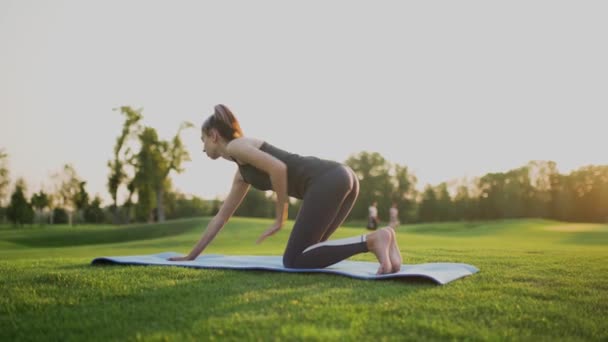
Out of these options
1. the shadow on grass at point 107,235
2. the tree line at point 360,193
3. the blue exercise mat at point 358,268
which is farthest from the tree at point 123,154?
the blue exercise mat at point 358,268

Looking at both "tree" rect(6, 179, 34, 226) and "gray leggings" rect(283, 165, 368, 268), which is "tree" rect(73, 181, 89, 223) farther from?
"gray leggings" rect(283, 165, 368, 268)

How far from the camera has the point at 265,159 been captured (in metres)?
4.48

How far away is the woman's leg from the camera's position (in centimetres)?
437

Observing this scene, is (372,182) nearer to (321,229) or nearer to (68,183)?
(68,183)

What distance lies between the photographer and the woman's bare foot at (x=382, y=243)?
4.25m

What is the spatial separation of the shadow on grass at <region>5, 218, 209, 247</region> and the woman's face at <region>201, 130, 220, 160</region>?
71.7ft

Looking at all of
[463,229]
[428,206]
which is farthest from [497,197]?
[463,229]

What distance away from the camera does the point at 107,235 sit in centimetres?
2692

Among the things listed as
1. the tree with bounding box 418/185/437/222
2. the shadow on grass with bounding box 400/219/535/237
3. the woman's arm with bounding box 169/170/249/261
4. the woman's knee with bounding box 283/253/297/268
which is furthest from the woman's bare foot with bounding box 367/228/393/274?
the tree with bounding box 418/185/437/222

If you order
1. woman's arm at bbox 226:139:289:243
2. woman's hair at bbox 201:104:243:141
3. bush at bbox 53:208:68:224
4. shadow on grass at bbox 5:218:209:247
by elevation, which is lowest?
shadow on grass at bbox 5:218:209:247

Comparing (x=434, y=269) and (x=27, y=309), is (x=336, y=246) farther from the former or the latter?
(x=27, y=309)

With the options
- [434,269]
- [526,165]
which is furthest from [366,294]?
[526,165]

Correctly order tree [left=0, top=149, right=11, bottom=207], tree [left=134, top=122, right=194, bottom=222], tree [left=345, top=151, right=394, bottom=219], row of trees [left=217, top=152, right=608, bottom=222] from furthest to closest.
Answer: tree [left=345, top=151, right=394, bottom=219]
row of trees [left=217, top=152, right=608, bottom=222]
tree [left=134, top=122, right=194, bottom=222]
tree [left=0, top=149, right=11, bottom=207]

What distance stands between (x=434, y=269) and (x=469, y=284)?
2.37 feet
